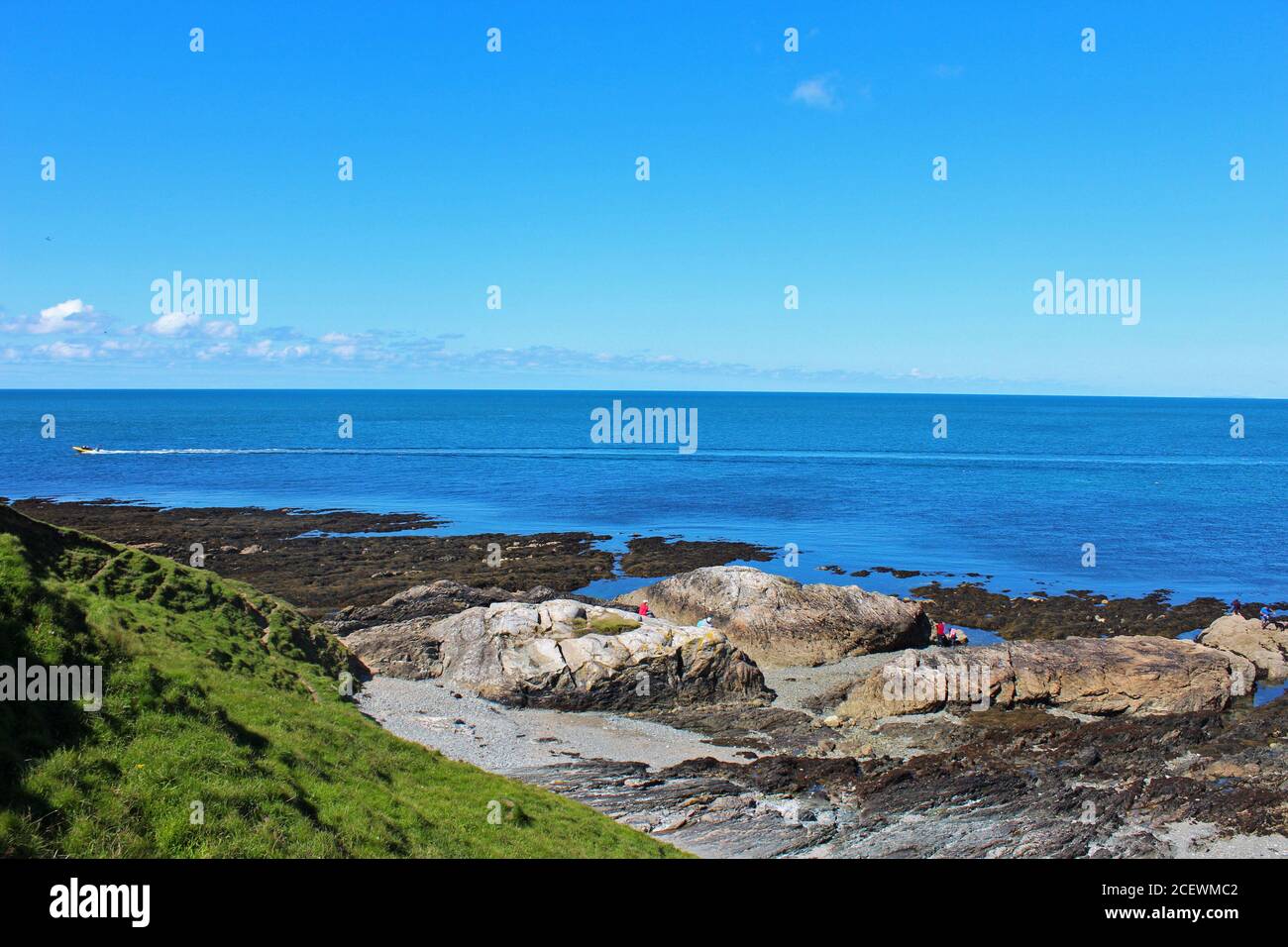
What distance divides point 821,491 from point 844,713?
2425 inches

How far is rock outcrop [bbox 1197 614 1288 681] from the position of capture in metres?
34.4

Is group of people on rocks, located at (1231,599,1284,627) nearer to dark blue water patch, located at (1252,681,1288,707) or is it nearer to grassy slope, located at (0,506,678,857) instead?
dark blue water patch, located at (1252,681,1288,707)

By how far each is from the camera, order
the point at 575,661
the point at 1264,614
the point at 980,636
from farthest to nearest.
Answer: the point at 1264,614, the point at 980,636, the point at 575,661

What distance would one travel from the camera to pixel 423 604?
4088 centimetres

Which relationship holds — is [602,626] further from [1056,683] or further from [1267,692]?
[1267,692]

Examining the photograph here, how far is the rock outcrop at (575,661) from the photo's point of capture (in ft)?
103

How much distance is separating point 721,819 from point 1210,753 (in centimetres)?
1575

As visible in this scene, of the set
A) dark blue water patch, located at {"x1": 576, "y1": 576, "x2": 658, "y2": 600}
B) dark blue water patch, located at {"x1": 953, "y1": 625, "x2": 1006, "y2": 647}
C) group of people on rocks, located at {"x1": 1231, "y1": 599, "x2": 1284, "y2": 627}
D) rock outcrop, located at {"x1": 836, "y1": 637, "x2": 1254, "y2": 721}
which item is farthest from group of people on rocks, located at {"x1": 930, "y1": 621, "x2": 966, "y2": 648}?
dark blue water patch, located at {"x1": 576, "y1": 576, "x2": 658, "y2": 600}

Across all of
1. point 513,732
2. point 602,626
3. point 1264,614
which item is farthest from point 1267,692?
point 513,732

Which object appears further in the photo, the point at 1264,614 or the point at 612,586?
the point at 612,586

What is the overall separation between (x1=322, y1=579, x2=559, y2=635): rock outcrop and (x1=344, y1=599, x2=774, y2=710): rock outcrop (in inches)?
191
